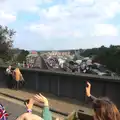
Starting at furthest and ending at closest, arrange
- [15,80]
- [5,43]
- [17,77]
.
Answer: [5,43], [15,80], [17,77]

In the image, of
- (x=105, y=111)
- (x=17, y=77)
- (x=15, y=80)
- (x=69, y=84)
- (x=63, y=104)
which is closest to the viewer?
(x=105, y=111)

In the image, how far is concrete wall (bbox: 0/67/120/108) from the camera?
15.9 m

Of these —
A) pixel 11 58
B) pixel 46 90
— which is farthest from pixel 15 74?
pixel 11 58

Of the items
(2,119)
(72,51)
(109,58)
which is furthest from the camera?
(72,51)

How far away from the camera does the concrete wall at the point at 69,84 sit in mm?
15891

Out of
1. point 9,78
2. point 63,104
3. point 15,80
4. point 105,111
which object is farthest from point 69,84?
point 105,111

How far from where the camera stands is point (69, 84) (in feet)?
60.6


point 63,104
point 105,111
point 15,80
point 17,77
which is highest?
point 105,111

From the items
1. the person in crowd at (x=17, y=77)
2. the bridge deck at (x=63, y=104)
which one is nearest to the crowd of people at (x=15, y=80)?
the person in crowd at (x=17, y=77)

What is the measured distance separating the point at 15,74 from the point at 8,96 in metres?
2.46

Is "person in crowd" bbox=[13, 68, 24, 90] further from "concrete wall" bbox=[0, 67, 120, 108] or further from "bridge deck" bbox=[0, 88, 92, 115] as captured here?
"bridge deck" bbox=[0, 88, 92, 115]

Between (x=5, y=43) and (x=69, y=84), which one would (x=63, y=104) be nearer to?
(x=69, y=84)

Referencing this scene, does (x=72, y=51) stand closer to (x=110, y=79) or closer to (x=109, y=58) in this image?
(x=109, y=58)

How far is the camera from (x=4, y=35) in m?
38.3
